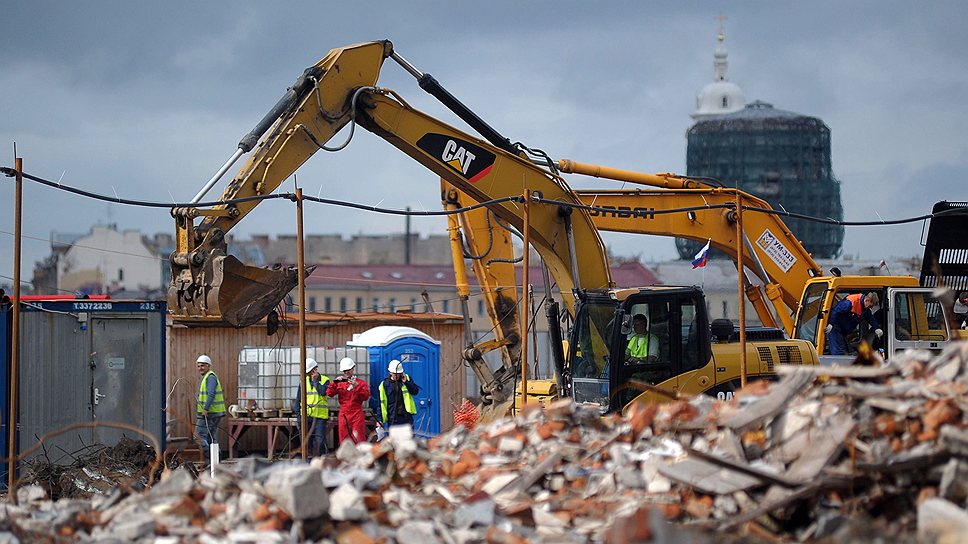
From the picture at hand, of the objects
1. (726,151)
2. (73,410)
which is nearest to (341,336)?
(73,410)

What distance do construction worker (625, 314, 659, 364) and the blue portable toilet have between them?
7.64 meters

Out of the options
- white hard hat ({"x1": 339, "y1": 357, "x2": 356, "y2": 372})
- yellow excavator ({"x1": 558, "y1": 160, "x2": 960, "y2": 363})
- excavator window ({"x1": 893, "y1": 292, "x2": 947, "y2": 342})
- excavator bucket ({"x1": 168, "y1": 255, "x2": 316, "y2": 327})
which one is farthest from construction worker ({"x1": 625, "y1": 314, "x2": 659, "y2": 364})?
white hard hat ({"x1": 339, "y1": 357, "x2": 356, "y2": 372})

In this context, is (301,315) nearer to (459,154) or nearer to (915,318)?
(459,154)

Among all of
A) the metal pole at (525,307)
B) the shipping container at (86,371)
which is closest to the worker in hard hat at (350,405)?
the shipping container at (86,371)

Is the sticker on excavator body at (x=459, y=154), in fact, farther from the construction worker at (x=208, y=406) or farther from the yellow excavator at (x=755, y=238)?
the construction worker at (x=208, y=406)

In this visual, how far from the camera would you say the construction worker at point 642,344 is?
45.1ft

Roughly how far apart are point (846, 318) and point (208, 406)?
30.0 feet

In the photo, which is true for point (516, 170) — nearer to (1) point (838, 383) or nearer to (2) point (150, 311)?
(2) point (150, 311)

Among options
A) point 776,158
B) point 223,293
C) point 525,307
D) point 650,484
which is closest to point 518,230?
point 525,307

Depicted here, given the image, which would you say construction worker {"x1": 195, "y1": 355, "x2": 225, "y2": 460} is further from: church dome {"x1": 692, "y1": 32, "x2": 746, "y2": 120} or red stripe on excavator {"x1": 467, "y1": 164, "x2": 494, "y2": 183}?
church dome {"x1": 692, "y1": 32, "x2": 746, "y2": 120}

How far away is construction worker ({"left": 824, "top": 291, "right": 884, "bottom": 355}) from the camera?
16.7 m

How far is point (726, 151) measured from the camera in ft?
301

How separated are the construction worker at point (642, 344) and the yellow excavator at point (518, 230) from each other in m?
0.02

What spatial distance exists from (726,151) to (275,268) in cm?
8062
